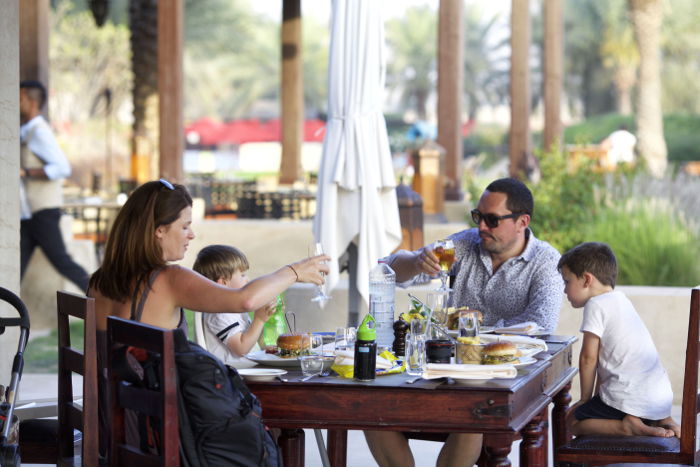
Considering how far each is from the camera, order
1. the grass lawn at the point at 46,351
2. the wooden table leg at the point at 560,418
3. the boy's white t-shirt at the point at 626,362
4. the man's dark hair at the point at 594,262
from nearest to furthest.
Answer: the boy's white t-shirt at the point at 626,362
the man's dark hair at the point at 594,262
the wooden table leg at the point at 560,418
the grass lawn at the point at 46,351

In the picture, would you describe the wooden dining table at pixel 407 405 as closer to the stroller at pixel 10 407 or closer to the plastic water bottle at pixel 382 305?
the plastic water bottle at pixel 382 305

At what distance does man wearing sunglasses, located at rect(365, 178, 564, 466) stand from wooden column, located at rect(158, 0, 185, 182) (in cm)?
715

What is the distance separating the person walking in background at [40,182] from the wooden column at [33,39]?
1985 millimetres

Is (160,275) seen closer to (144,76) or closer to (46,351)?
(46,351)

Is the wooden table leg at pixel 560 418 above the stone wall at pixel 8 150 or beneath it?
beneath

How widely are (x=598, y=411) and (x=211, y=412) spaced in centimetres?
183

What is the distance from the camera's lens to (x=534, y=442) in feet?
13.8

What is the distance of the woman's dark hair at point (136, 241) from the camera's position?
3918mm

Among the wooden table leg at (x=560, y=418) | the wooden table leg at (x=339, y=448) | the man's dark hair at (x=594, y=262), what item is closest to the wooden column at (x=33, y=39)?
the wooden table leg at (x=339, y=448)

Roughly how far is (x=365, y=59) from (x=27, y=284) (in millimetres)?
4486

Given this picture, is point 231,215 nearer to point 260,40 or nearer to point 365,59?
point 365,59

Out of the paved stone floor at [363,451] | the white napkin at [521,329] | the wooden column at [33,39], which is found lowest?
the paved stone floor at [363,451]

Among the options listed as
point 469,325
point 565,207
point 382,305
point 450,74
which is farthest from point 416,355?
point 450,74

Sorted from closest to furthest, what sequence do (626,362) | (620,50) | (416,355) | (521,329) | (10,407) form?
(416,355), (10,407), (626,362), (521,329), (620,50)
